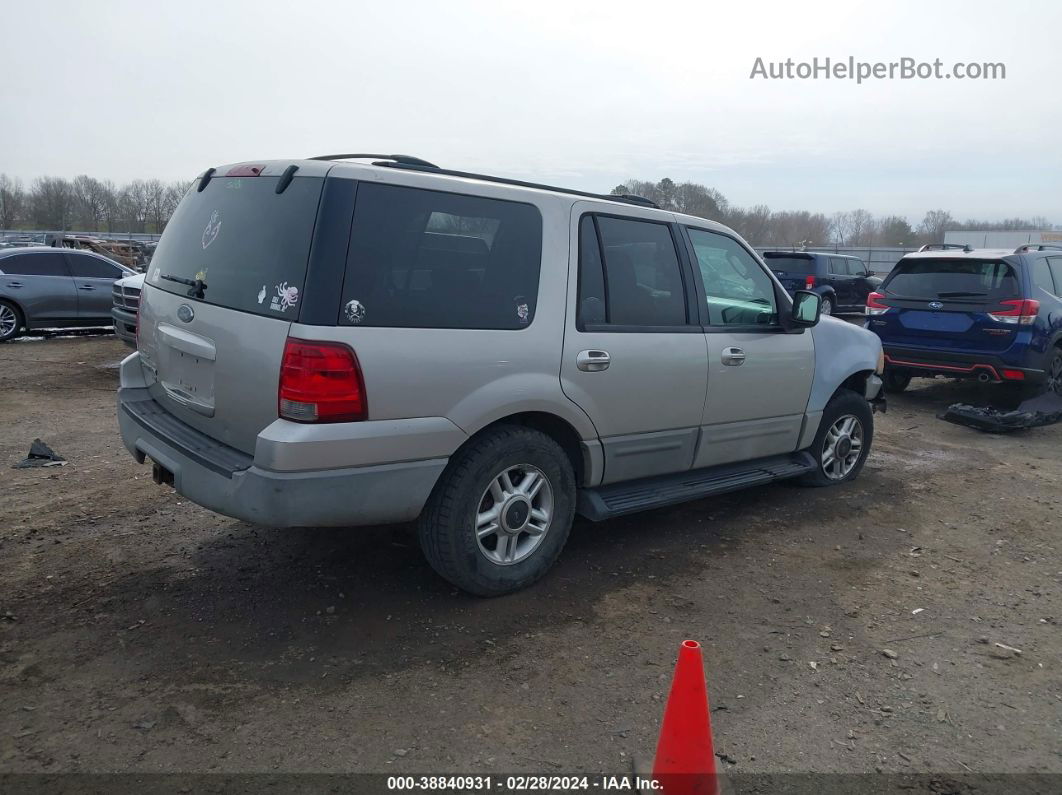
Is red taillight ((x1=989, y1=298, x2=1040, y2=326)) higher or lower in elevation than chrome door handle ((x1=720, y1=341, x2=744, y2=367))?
higher

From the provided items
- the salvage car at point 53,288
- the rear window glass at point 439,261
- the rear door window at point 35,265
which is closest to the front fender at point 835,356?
the rear window glass at point 439,261

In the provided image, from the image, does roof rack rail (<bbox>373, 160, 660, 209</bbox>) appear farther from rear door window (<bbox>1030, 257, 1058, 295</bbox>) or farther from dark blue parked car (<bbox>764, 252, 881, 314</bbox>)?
dark blue parked car (<bbox>764, 252, 881, 314</bbox>)

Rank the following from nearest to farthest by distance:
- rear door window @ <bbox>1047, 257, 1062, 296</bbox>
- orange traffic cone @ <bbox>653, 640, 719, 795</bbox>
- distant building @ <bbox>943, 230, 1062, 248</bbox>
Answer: orange traffic cone @ <bbox>653, 640, 719, 795</bbox> → rear door window @ <bbox>1047, 257, 1062, 296</bbox> → distant building @ <bbox>943, 230, 1062, 248</bbox>

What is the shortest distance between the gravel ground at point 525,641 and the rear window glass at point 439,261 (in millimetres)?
1415

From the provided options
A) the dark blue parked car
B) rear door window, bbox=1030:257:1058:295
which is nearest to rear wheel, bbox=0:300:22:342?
rear door window, bbox=1030:257:1058:295

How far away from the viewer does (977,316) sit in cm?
873

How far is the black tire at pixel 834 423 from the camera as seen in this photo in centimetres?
583

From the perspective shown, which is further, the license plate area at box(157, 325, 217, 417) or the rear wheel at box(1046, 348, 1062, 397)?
the rear wheel at box(1046, 348, 1062, 397)

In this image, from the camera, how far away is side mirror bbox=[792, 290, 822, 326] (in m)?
5.24

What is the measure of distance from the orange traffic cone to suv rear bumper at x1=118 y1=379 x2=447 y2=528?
146 centimetres

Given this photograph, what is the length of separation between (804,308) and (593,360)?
1886 mm

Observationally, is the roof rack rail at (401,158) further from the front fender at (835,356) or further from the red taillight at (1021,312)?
the red taillight at (1021,312)

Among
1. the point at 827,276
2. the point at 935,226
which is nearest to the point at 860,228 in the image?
the point at 935,226

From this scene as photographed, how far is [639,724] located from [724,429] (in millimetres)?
2300
